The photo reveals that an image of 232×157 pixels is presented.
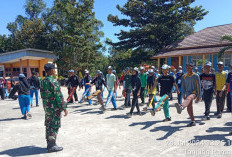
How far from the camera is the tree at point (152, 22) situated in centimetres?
2505

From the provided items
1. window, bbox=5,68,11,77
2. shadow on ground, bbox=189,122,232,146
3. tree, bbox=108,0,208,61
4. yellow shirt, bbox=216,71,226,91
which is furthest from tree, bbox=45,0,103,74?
shadow on ground, bbox=189,122,232,146

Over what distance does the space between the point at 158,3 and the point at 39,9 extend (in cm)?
3296

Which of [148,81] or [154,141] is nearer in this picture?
[154,141]

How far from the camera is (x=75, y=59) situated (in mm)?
26562

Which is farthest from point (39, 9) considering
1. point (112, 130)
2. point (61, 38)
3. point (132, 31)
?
point (112, 130)

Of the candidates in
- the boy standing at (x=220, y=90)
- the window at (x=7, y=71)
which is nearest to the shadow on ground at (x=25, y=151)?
the boy standing at (x=220, y=90)

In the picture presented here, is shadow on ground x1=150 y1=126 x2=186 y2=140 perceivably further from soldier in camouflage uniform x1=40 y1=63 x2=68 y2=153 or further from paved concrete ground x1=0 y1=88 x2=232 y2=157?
soldier in camouflage uniform x1=40 y1=63 x2=68 y2=153

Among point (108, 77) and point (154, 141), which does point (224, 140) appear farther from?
point (108, 77)

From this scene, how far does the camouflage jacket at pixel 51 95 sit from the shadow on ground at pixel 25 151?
88cm

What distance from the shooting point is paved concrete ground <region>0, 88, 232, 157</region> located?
158 inches

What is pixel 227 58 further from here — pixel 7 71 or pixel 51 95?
pixel 7 71

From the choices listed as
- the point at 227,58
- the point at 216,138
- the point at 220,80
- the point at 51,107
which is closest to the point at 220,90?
the point at 220,80

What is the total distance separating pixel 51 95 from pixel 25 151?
141 cm

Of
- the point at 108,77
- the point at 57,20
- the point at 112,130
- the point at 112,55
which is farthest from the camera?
the point at 112,55
